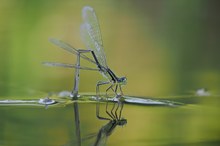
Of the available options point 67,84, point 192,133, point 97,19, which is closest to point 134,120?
point 192,133

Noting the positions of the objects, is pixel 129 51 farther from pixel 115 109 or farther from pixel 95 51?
pixel 115 109

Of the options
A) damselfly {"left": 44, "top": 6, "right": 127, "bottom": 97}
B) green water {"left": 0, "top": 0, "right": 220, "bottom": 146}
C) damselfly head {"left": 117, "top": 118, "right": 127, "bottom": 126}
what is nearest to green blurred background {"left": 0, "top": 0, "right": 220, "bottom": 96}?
green water {"left": 0, "top": 0, "right": 220, "bottom": 146}

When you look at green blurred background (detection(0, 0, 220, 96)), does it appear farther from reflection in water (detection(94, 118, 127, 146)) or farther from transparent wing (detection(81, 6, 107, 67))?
reflection in water (detection(94, 118, 127, 146))

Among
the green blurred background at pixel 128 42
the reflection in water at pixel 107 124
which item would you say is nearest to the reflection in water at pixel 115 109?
the reflection in water at pixel 107 124

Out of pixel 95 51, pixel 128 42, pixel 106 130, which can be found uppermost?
pixel 128 42

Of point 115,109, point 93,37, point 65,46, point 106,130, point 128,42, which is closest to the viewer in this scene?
point 106,130

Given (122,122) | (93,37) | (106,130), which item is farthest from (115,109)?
(93,37)

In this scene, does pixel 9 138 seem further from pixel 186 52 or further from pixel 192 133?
pixel 186 52
